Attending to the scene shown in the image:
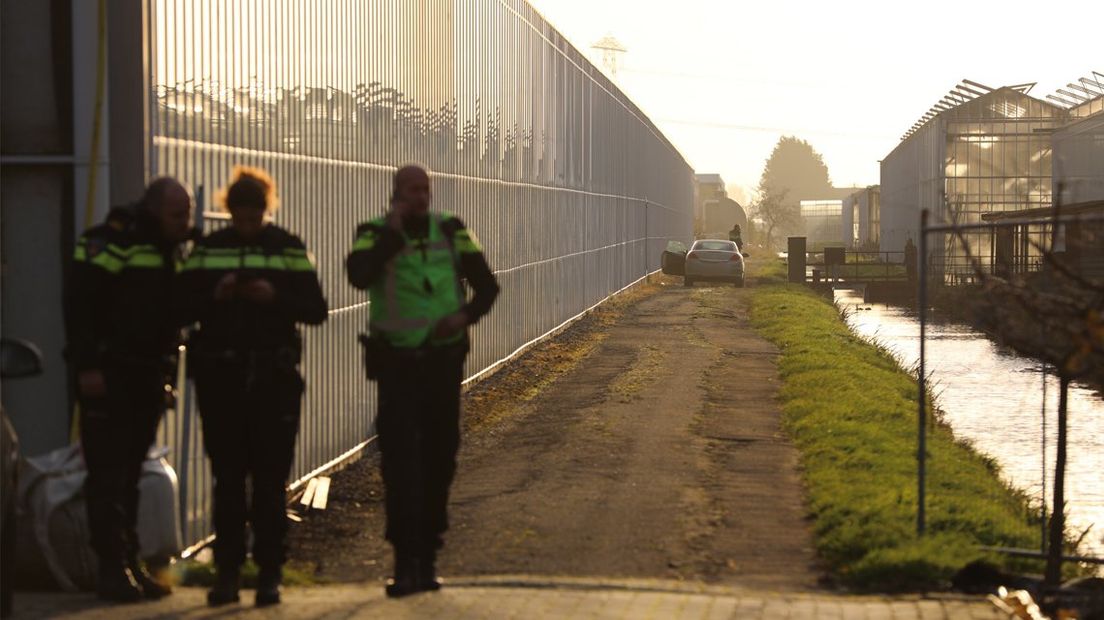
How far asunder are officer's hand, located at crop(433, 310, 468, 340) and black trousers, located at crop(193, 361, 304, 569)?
0.60 m

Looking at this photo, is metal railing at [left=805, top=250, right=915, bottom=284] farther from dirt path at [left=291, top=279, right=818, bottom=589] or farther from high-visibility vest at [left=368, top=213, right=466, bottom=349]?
high-visibility vest at [left=368, top=213, right=466, bottom=349]

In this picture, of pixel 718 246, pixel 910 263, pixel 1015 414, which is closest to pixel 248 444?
pixel 1015 414

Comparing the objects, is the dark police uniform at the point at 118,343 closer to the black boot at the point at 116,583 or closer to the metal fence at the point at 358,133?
the black boot at the point at 116,583

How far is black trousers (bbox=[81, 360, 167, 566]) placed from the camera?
6.45m

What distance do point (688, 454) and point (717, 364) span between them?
311 inches

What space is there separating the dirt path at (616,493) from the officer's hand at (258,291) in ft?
6.31

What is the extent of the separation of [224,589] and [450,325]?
136 centimetres

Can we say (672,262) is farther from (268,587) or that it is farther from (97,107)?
(268,587)

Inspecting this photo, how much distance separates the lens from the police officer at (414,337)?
22.1 ft

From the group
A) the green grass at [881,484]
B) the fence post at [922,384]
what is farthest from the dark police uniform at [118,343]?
the fence post at [922,384]

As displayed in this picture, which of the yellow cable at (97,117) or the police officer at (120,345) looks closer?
the police officer at (120,345)

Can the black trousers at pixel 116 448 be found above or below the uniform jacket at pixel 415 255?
below

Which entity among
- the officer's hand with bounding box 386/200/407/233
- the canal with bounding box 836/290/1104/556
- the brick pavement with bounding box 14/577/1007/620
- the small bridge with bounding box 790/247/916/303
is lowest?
the canal with bounding box 836/290/1104/556

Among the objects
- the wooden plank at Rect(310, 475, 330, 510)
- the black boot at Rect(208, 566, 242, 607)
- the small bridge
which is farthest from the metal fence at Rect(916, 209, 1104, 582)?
the small bridge
